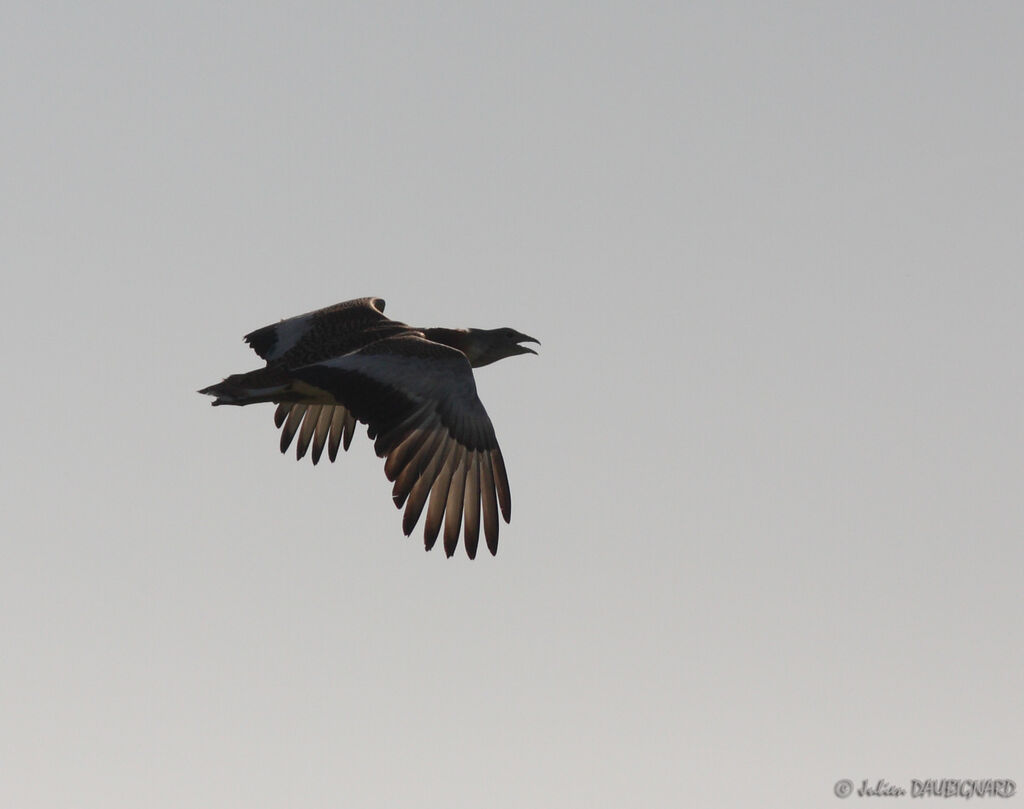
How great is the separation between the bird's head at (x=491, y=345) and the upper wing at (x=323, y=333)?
136 cm

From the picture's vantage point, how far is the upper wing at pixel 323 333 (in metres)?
24.9

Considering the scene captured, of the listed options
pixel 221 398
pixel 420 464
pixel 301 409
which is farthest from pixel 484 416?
pixel 301 409

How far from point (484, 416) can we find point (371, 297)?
487 centimetres

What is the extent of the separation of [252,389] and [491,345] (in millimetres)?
3871

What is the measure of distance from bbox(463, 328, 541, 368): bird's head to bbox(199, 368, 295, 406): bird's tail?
322 cm

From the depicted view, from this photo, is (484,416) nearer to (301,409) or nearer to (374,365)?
(374,365)

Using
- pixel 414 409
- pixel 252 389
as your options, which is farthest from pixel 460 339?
pixel 414 409

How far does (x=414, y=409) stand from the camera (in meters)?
22.6

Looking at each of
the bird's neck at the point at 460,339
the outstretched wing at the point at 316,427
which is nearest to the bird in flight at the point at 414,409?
the bird's neck at the point at 460,339

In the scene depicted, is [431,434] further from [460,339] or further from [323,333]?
[460,339]

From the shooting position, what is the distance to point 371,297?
89.1ft

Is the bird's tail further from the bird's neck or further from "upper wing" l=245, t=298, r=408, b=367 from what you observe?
the bird's neck

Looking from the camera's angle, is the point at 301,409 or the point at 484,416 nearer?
the point at 484,416

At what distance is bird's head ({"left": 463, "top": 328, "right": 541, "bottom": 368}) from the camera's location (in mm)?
26766
